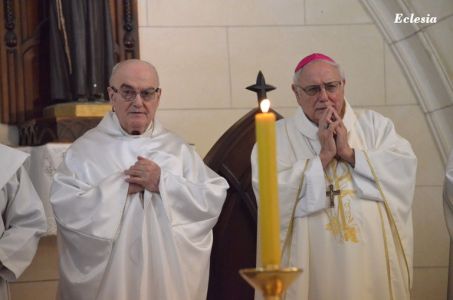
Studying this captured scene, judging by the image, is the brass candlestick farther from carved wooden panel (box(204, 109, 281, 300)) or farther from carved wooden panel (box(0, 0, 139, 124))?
carved wooden panel (box(0, 0, 139, 124))

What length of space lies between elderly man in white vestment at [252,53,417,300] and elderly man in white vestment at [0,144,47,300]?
1.25m

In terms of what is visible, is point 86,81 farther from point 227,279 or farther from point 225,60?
point 227,279

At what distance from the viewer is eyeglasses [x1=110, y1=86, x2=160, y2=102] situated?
5105 millimetres

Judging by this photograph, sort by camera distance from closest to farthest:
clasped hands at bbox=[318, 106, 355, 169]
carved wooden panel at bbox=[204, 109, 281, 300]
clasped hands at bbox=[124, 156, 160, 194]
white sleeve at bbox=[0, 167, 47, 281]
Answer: white sleeve at bbox=[0, 167, 47, 281]
clasped hands at bbox=[124, 156, 160, 194]
clasped hands at bbox=[318, 106, 355, 169]
carved wooden panel at bbox=[204, 109, 281, 300]

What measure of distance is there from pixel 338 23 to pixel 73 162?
3021mm

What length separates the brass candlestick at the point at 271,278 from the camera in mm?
2176

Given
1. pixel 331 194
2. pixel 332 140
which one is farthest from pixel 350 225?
pixel 332 140

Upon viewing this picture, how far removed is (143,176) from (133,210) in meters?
0.19

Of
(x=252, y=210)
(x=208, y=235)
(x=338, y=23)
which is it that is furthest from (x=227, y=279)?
(x=338, y=23)

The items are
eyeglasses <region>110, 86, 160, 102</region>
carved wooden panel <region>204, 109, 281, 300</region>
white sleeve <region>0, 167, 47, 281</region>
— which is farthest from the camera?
carved wooden panel <region>204, 109, 281, 300</region>

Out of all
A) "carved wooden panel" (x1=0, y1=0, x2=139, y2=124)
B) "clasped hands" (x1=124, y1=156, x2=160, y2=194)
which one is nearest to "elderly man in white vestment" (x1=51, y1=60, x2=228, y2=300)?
"clasped hands" (x1=124, y1=156, x2=160, y2=194)

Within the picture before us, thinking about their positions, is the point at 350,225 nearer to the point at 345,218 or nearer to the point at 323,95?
the point at 345,218

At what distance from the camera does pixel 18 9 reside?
6801mm

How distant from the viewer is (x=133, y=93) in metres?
5.12
